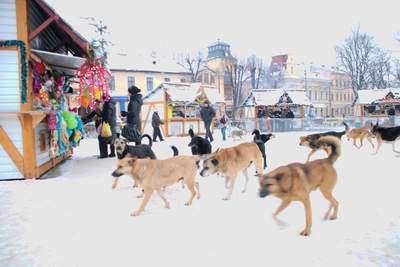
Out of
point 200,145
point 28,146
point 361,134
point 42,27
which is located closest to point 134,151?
point 200,145

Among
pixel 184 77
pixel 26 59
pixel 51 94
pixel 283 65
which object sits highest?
pixel 283 65

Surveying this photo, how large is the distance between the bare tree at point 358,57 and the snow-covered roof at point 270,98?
16557 mm

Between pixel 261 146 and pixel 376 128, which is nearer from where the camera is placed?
pixel 261 146

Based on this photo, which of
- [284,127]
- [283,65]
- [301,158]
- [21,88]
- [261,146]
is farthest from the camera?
[283,65]

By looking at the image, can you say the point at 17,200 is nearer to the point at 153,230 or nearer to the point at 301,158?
the point at 153,230

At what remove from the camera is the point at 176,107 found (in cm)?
2628

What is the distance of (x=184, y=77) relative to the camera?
1741 inches

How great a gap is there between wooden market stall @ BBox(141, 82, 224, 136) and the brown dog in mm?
20671

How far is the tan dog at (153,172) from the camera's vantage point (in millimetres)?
5055

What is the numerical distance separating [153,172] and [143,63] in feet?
129

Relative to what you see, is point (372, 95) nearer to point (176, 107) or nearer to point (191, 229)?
point (176, 107)

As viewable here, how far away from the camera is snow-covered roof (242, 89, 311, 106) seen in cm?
3048

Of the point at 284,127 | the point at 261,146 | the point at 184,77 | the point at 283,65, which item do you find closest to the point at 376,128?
the point at 261,146

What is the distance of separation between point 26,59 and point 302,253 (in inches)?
284
